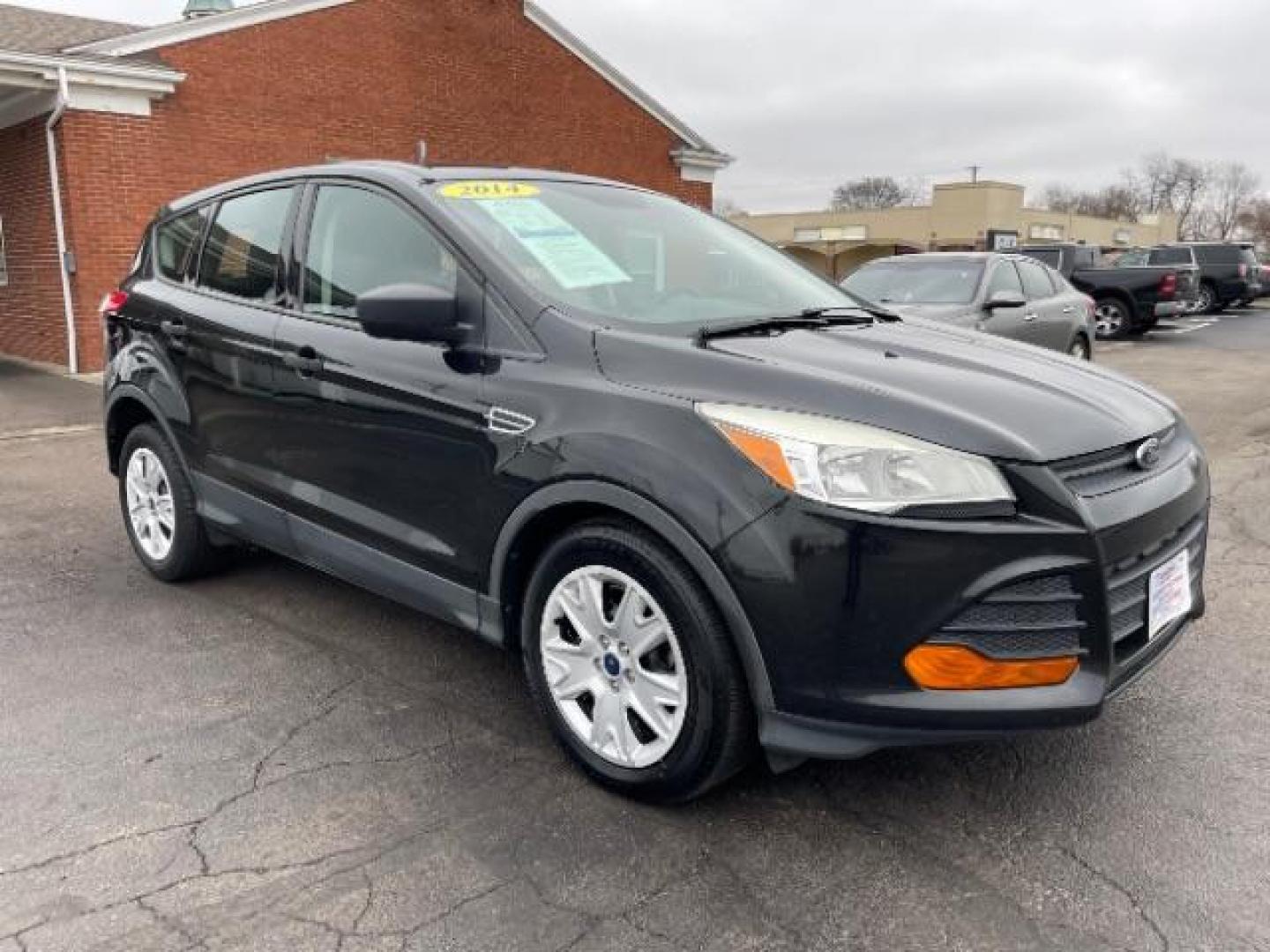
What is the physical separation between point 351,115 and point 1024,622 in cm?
1341

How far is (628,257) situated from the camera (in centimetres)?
339

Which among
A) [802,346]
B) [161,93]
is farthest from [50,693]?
[161,93]

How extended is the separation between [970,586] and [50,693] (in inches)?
118

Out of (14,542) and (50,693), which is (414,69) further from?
(50,693)

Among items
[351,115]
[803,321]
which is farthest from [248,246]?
[351,115]

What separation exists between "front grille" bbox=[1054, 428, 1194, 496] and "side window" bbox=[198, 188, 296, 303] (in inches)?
110

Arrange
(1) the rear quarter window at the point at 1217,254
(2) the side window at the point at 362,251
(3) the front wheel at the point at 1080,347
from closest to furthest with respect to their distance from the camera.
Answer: (2) the side window at the point at 362,251 < (3) the front wheel at the point at 1080,347 < (1) the rear quarter window at the point at 1217,254

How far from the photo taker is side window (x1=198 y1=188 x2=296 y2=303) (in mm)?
3906

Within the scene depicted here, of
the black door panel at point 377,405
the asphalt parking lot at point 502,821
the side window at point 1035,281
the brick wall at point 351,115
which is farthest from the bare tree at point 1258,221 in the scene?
the black door panel at point 377,405

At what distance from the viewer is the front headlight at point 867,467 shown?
2.34 meters

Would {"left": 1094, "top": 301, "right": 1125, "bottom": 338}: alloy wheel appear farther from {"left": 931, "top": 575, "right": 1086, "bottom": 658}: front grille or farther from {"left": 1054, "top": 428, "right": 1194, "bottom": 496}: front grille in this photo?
{"left": 931, "top": 575, "right": 1086, "bottom": 658}: front grille

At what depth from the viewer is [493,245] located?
3135 millimetres

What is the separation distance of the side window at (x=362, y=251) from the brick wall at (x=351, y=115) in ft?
30.9

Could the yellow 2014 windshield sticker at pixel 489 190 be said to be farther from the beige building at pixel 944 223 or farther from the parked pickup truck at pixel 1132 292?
the beige building at pixel 944 223
